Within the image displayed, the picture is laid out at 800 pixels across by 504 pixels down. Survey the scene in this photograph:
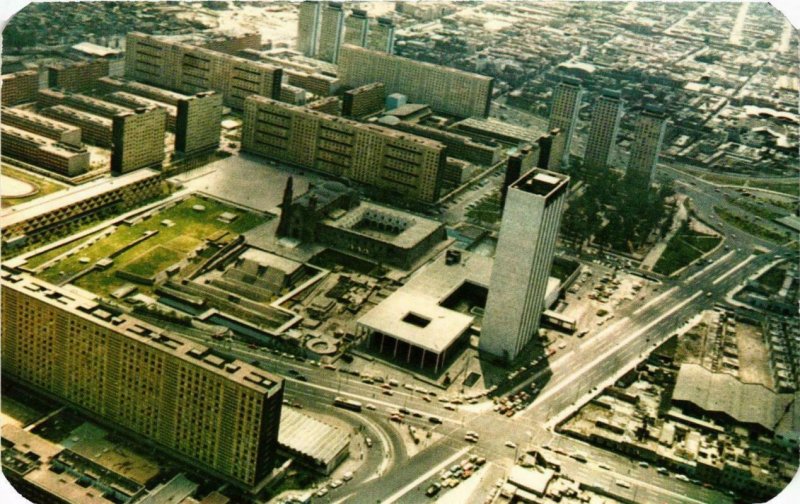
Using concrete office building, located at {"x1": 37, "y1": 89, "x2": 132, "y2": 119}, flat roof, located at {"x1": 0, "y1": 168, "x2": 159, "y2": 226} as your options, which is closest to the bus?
flat roof, located at {"x1": 0, "y1": 168, "x2": 159, "y2": 226}

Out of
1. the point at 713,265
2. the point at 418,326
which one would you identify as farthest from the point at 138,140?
the point at 713,265

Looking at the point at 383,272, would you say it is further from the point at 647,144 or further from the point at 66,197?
the point at 647,144

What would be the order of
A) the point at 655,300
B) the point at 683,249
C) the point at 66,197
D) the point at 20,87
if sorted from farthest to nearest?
the point at 20,87 → the point at 683,249 → the point at 66,197 → the point at 655,300

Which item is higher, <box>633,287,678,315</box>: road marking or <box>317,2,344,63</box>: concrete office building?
<box>317,2,344,63</box>: concrete office building

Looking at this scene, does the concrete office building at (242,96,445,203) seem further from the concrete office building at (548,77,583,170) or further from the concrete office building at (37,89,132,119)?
the concrete office building at (548,77,583,170)

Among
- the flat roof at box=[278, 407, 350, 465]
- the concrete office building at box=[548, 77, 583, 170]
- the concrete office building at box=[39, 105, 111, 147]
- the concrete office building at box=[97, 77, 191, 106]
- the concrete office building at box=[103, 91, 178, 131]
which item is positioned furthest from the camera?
the concrete office building at box=[97, 77, 191, 106]

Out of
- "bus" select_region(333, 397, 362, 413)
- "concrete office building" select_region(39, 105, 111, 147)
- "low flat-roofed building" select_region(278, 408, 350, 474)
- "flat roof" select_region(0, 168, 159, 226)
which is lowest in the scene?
"bus" select_region(333, 397, 362, 413)

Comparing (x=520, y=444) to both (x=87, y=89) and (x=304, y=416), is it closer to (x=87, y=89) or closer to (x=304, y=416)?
(x=304, y=416)
